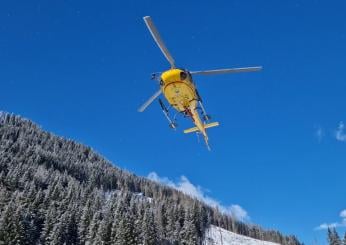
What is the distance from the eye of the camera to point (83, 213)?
7000 centimetres

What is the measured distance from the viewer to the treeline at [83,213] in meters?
57.8

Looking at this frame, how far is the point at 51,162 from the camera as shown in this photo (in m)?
169

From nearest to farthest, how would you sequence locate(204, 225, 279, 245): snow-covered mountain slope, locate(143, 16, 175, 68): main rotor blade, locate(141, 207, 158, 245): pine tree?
locate(143, 16, 175, 68): main rotor blade → locate(141, 207, 158, 245): pine tree → locate(204, 225, 279, 245): snow-covered mountain slope

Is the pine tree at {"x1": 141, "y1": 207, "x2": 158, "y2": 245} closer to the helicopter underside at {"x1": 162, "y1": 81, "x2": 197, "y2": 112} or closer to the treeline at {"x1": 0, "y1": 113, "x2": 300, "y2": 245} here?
the treeline at {"x1": 0, "y1": 113, "x2": 300, "y2": 245}

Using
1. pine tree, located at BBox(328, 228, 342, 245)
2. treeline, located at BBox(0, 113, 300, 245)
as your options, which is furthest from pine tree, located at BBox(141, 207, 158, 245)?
A: pine tree, located at BBox(328, 228, 342, 245)

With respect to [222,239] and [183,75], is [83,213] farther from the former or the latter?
[222,239]

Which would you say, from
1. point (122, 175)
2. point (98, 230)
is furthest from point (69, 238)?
point (122, 175)

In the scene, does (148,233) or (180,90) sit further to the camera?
(148,233)

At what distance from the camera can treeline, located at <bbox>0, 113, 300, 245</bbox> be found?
190 feet

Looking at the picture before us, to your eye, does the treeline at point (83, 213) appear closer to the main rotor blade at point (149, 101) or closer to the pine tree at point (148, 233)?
the pine tree at point (148, 233)

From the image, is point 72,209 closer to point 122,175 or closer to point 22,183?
point 22,183

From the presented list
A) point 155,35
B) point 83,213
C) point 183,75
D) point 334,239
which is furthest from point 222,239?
point 155,35

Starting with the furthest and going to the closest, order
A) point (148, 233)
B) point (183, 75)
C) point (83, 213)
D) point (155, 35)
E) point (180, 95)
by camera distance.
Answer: point (83, 213) → point (148, 233) → point (180, 95) → point (183, 75) → point (155, 35)

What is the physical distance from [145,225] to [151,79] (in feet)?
156
